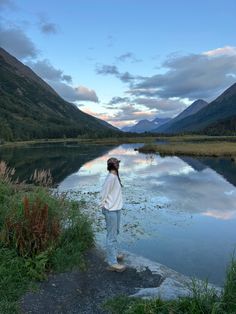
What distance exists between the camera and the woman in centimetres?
1037

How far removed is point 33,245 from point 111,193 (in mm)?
2570

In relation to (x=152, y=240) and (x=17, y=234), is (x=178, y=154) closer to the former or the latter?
(x=152, y=240)

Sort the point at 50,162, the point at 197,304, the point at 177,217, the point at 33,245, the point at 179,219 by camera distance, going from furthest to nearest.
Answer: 1. the point at 50,162
2. the point at 177,217
3. the point at 179,219
4. the point at 33,245
5. the point at 197,304

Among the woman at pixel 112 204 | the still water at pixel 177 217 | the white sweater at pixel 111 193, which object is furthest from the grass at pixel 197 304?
the still water at pixel 177 217

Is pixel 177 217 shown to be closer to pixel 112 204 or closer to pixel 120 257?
pixel 120 257

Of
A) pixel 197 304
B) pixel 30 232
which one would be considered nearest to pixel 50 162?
pixel 30 232

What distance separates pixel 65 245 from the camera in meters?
11.5

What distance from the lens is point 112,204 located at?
1040 cm

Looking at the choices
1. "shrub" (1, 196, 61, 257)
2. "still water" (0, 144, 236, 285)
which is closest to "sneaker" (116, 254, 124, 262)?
"still water" (0, 144, 236, 285)

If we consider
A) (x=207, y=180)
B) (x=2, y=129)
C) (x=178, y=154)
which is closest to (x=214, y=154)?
(x=178, y=154)

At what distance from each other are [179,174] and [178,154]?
94.5ft

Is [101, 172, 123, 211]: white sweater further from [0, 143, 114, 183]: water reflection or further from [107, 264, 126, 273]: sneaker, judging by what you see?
[0, 143, 114, 183]: water reflection

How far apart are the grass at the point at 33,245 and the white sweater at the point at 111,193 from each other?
1794mm

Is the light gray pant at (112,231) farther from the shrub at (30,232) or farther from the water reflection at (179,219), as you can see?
the water reflection at (179,219)
